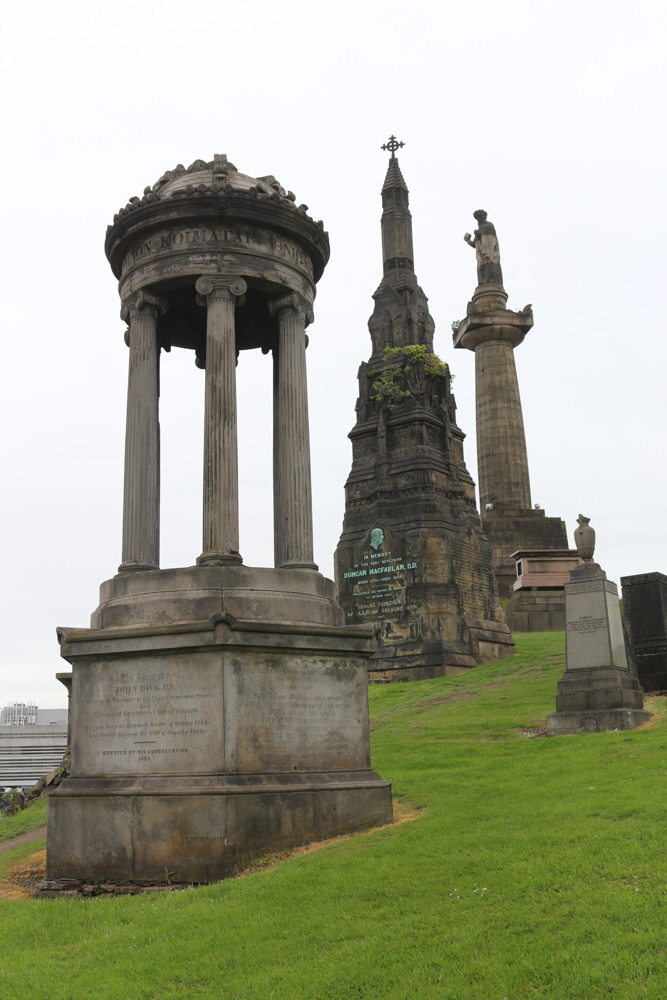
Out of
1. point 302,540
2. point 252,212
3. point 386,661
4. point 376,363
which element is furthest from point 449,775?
point 376,363

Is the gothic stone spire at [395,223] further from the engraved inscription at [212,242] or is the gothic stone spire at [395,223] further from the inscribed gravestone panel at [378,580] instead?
the engraved inscription at [212,242]

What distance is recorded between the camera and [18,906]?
26.2ft

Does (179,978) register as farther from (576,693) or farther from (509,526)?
(509,526)

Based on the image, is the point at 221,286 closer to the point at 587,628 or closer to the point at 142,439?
the point at 142,439

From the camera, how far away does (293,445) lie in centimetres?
1080

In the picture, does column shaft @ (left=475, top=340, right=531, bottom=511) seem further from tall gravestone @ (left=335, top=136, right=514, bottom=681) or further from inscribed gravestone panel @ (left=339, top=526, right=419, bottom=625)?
inscribed gravestone panel @ (left=339, top=526, right=419, bottom=625)

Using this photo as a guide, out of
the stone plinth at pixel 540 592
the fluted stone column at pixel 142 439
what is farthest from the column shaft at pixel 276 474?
the stone plinth at pixel 540 592

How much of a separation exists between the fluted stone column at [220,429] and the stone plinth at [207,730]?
38 centimetres

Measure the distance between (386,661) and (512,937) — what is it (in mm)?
21219

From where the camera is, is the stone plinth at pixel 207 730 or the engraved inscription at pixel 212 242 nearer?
the stone plinth at pixel 207 730

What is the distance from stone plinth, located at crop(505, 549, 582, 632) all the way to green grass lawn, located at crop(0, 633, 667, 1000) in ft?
77.9

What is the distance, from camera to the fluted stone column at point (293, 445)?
415 inches

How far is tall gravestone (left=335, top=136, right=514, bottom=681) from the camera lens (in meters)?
26.9

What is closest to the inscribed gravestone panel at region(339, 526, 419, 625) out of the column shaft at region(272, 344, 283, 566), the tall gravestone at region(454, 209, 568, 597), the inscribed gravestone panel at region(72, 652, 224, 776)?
the tall gravestone at region(454, 209, 568, 597)
